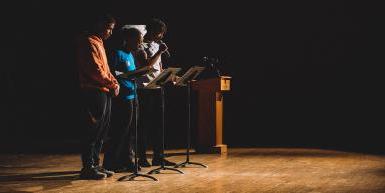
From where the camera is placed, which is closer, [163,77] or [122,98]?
[163,77]

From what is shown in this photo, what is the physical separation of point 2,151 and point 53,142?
1394 millimetres

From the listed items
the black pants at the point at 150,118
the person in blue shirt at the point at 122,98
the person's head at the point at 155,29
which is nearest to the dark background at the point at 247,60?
the black pants at the point at 150,118

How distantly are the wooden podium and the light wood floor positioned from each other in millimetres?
358

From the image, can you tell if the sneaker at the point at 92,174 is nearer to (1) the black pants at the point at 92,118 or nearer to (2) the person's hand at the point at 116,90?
(1) the black pants at the point at 92,118

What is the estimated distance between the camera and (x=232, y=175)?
486cm

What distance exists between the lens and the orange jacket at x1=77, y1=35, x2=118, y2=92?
14.5ft

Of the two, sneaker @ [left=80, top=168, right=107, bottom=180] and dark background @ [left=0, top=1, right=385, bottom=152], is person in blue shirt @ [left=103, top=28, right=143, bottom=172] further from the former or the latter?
dark background @ [left=0, top=1, right=385, bottom=152]

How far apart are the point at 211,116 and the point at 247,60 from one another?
2.72 metres

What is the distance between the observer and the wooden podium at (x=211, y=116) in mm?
6938

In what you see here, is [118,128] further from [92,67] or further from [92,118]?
[92,67]

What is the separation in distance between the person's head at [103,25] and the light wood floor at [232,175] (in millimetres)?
1225

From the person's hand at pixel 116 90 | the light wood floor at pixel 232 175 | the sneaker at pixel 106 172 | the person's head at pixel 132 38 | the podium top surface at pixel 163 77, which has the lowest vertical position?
the light wood floor at pixel 232 175

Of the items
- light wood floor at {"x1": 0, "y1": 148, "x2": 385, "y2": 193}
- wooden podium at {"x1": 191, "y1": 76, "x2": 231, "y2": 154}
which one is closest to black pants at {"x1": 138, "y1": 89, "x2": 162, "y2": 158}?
light wood floor at {"x1": 0, "y1": 148, "x2": 385, "y2": 193}

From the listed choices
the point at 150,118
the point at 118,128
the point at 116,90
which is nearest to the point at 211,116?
the point at 150,118
